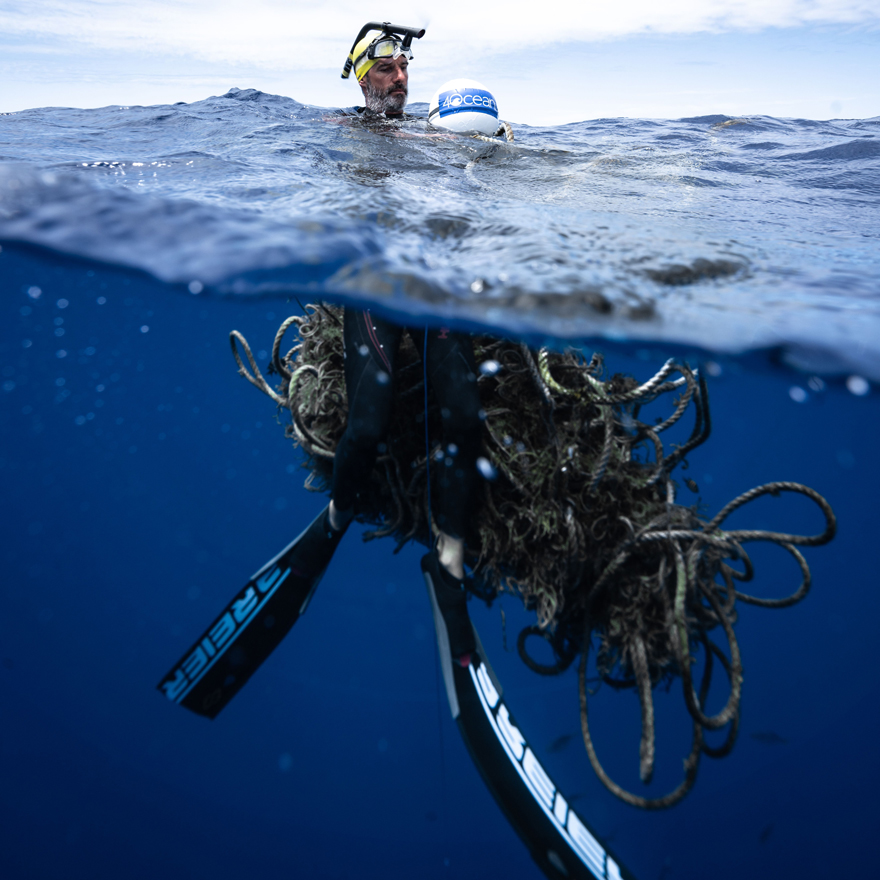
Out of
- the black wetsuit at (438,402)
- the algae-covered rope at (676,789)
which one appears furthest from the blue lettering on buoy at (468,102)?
the algae-covered rope at (676,789)

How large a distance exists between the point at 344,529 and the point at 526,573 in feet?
4.01

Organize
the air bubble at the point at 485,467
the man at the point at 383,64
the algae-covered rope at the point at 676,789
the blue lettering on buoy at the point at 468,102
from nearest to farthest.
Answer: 1. the algae-covered rope at the point at 676,789
2. the air bubble at the point at 485,467
3. the blue lettering on buoy at the point at 468,102
4. the man at the point at 383,64

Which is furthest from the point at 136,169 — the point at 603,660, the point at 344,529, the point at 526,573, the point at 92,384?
the point at 92,384

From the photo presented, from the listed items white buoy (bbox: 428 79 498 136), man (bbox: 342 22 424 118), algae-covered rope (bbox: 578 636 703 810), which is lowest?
algae-covered rope (bbox: 578 636 703 810)

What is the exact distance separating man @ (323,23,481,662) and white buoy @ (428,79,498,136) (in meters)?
3.86

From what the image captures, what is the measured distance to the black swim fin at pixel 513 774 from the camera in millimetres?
2949

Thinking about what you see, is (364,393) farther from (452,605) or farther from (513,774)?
(513,774)

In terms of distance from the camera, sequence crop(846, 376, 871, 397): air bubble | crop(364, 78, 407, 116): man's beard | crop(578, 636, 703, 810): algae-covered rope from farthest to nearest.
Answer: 1. crop(364, 78, 407, 116): man's beard
2. crop(846, 376, 871, 397): air bubble
3. crop(578, 636, 703, 810): algae-covered rope

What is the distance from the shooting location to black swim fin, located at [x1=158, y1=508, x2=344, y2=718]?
3.64 m

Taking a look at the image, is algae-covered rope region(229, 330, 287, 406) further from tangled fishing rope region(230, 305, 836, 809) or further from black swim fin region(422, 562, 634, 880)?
black swim fin region(422, 562, 634, 880)

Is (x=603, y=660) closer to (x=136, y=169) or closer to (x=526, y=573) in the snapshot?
(x=526, y=573)

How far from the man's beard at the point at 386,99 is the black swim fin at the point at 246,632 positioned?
18.0 feet

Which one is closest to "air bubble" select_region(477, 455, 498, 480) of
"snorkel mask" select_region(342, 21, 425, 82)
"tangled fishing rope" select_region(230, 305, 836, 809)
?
"tangled fishing rope" select_region(230, 305, 836, 809)

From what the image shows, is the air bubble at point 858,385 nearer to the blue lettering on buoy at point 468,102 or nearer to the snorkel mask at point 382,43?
the blue lettering on buoy at point 468,102
